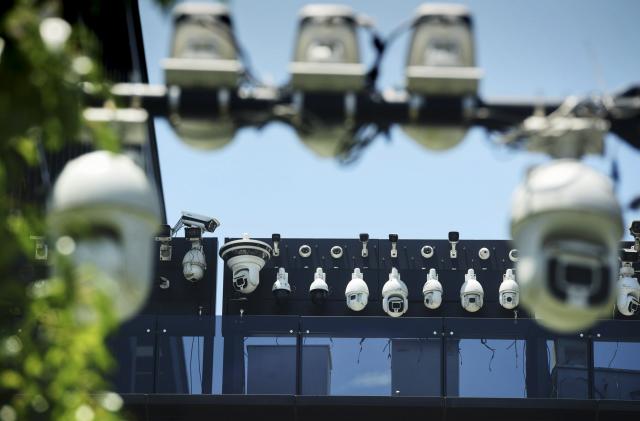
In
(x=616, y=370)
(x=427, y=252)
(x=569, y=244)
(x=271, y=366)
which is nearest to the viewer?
(x=569, y=244)

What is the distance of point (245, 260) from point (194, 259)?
3.65 ft

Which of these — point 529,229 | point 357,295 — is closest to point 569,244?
point 529,229

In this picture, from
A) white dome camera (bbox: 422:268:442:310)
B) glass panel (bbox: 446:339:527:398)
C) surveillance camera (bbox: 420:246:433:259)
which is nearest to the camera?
glass panel (bbox: 446:339:527:398)

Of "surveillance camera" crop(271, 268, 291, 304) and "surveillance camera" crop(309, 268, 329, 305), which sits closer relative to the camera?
"surveillance camera" crop(309, 268, 329, 305)

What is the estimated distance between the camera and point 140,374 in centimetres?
3028

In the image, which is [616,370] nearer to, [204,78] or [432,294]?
[432,294]

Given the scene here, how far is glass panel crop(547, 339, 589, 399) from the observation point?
3064 centimetres

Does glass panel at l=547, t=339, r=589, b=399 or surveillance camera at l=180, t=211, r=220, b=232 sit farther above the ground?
surveillance camera at l=180, t=211, r=220, b=232

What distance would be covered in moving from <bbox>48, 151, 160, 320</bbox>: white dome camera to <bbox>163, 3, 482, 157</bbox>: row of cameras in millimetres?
692

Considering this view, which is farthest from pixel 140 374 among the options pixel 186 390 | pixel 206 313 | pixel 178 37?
pixel 178 37

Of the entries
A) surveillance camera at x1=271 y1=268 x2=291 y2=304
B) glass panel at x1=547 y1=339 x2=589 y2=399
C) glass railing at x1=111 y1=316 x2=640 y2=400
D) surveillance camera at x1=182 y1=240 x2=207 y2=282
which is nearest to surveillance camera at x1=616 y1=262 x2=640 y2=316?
glass railing at x1=111 y1=316 x2=640 y2=400

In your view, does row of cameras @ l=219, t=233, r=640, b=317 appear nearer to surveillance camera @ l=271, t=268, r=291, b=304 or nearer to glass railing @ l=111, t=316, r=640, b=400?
surveillance camera @ l=271, t=268, r=291, b=304

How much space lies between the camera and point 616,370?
30.8m

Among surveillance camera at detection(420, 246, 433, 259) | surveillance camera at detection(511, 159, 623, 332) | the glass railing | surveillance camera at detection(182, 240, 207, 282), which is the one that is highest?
surveillance camera at detection(420, 246, 433, 259)
